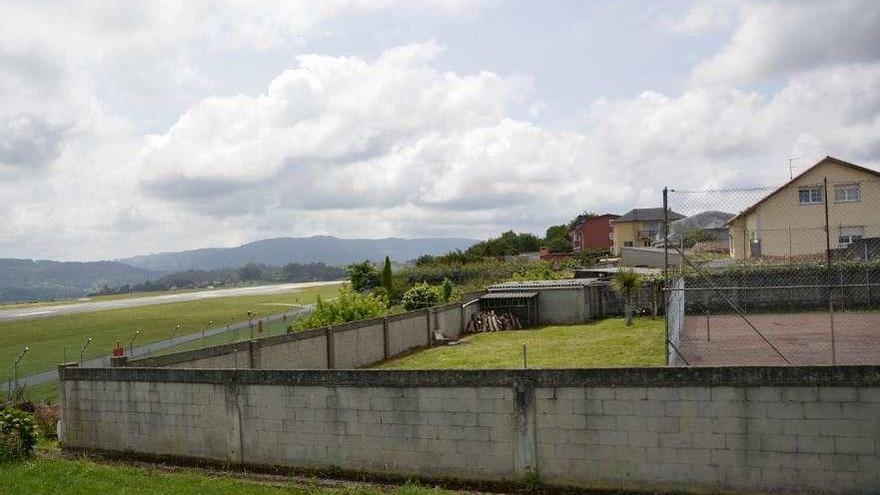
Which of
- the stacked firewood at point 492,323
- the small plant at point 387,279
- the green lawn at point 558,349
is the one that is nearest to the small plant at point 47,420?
the green lawn at point 558,349

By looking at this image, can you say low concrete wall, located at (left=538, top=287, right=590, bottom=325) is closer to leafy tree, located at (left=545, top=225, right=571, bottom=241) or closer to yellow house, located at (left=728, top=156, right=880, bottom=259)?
yellow house, located at (left=728, top=156, right=880, bottom=259)

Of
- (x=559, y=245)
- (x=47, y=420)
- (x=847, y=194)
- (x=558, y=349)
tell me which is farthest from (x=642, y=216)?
(x=47, y=420)

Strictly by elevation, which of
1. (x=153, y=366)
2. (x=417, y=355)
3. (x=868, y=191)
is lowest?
(x=417, y=355)

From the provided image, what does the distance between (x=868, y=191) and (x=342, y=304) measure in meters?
28.9

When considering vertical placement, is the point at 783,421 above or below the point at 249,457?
above

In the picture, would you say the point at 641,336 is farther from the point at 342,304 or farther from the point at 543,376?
the point at 543,376

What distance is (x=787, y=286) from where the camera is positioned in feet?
59.7

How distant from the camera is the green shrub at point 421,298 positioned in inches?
1543

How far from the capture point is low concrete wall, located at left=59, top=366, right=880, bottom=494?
9461mm

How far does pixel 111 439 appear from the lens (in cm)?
1368

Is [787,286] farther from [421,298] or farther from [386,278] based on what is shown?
[386,278]

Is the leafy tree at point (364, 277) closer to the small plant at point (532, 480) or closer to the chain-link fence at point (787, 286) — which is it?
the chain-link fence at point (787, 286)

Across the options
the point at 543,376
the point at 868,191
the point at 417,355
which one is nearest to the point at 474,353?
the point at 417,355

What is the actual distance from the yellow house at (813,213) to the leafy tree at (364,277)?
94.8 feet
